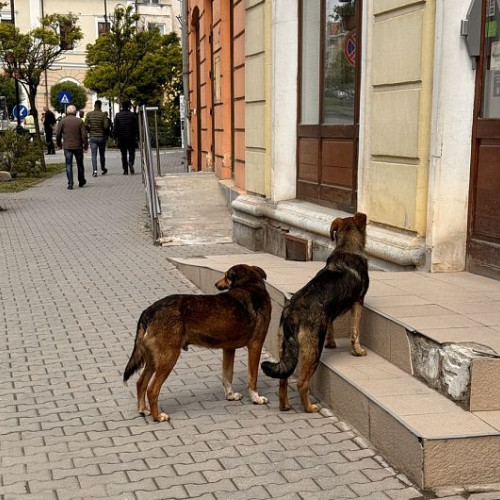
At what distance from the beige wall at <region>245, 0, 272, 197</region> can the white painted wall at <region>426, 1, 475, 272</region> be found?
3943 mm

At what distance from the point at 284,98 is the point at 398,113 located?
3179 mm

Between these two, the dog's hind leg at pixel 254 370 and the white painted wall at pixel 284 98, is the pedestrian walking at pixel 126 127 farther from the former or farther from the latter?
the dog's hind leg at pixel 254 370

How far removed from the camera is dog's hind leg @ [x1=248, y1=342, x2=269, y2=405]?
516cm

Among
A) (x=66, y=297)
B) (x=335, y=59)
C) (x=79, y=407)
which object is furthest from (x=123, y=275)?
(x=79, y=407)

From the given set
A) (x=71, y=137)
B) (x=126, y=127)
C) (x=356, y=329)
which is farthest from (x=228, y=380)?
(x=126, y=127)

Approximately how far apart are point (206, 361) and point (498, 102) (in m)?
3.02

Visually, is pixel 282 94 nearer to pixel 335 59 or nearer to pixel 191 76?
pixel 335 59

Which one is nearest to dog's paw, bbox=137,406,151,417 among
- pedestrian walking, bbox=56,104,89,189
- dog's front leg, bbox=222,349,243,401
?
dog's front leg, bbox=222,349,243,401

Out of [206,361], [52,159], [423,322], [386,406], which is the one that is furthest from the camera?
[52,159]

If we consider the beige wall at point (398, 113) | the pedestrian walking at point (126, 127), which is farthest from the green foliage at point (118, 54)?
the beige wall at point (398, 113)

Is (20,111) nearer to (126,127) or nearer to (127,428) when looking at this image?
(126,127)

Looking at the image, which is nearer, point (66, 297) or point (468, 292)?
point (468, 292)

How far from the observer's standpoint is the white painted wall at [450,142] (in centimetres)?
630

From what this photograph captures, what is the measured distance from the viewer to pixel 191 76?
2141 cm
